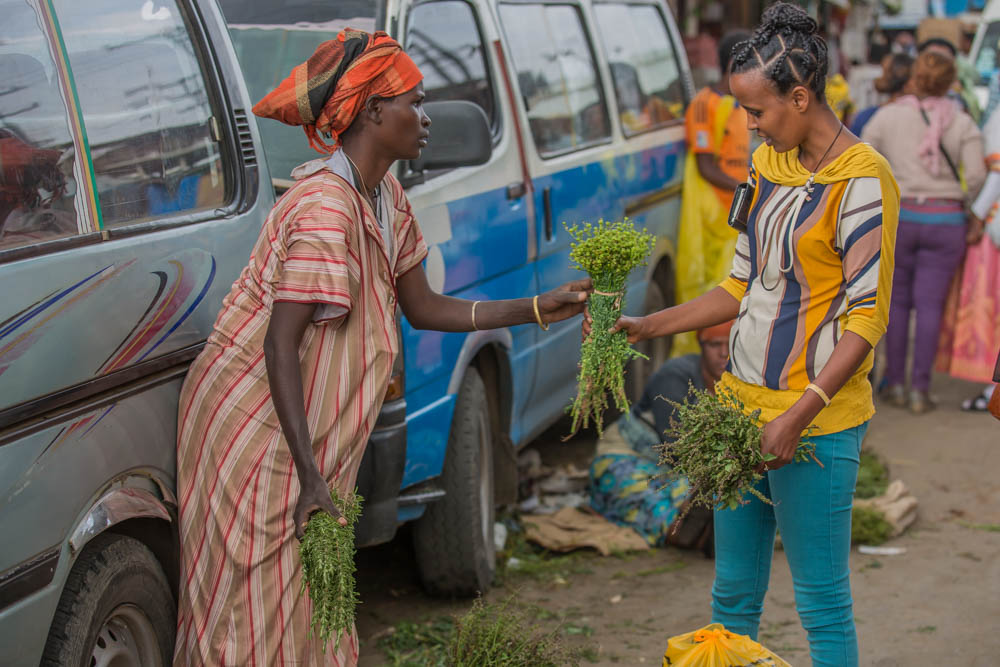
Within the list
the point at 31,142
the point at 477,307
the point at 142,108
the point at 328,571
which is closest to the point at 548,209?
the point at 477,307

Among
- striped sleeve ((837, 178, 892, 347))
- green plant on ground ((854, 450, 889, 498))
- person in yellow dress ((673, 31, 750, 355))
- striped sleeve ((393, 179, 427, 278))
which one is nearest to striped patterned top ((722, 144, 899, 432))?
striped sleeve ((837, 178, 892, 347))

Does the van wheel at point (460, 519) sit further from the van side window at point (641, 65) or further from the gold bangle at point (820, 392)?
the van side window at point (641, 65)

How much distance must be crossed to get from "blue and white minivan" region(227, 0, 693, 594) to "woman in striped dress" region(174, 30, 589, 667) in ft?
2.22

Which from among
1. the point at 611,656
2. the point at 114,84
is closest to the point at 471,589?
the point at 611,656

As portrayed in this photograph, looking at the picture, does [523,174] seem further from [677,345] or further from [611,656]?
[677,345]

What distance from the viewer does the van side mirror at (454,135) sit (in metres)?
3.72

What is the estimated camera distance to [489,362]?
4.64 metres

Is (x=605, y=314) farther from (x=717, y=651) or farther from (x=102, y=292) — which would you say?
(x=102, y=292)

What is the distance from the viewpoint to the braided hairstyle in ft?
8.40

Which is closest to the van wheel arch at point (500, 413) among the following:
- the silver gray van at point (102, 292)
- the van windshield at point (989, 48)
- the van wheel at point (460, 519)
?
the van wheel at point (460, 519)

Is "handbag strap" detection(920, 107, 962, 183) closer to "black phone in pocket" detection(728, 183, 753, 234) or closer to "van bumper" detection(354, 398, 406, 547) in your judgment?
"black phone in pocket" detection(728, 183, 753, 234)

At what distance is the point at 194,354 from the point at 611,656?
1.98m

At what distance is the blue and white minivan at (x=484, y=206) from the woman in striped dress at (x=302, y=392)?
0.68 meters

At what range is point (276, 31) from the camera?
3.93 metres
